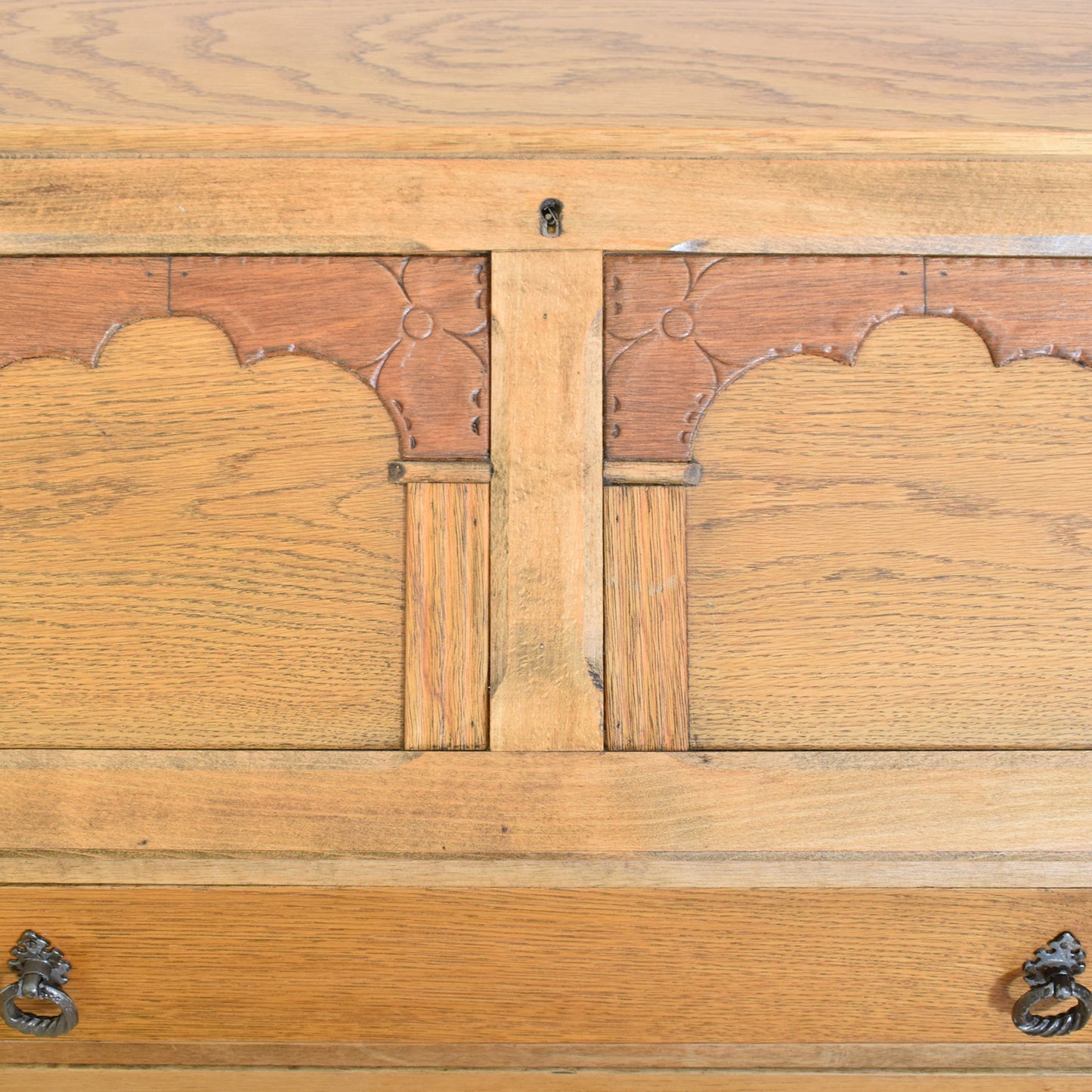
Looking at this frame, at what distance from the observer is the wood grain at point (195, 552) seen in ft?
2.33

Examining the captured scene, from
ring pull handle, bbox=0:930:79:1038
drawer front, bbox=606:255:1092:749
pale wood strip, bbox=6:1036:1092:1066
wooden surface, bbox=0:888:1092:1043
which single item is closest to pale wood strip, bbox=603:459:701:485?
drawer front, bbox=606:255:1092:749

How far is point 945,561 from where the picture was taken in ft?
2.36

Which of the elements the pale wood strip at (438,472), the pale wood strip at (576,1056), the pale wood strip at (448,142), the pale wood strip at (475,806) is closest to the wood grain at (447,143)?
the pale wood strip at (448,142)

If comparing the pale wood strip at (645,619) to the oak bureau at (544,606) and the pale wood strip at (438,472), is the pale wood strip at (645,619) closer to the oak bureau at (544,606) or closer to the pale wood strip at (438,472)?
the oak bureau at (544,606)

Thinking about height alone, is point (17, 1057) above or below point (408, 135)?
below

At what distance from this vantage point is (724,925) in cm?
71

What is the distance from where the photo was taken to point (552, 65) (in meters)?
0.77

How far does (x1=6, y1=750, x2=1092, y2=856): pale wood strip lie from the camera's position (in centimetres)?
70

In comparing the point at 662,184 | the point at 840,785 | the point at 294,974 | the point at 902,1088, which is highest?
the point at 662,184

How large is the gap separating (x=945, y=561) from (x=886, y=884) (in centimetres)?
28

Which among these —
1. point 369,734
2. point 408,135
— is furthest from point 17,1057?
point 408,135

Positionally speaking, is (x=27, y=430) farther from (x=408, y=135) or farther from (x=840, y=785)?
(x=840, y=785)

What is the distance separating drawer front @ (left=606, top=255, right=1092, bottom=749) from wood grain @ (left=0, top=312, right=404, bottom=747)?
0.22 metres

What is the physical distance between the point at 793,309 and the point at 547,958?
60 cm
